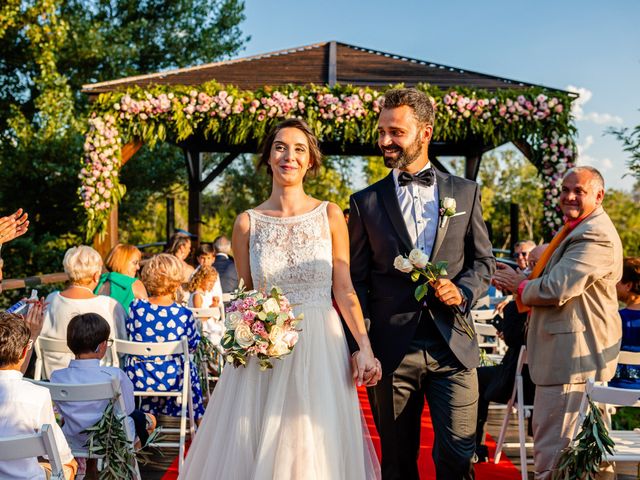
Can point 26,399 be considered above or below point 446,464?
above

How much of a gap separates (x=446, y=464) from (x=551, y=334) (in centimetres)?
108

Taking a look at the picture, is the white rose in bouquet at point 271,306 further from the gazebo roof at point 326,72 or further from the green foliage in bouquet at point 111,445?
the gazebo roof at point 326,72

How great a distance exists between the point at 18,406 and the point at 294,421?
1218mm

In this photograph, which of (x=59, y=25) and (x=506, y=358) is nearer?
(x=506, y=358)

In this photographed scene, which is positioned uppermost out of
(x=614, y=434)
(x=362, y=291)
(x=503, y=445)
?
(x=362, y=291)

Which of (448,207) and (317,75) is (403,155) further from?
(317,75)

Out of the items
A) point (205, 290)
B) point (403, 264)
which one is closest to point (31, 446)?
point (403, 264)

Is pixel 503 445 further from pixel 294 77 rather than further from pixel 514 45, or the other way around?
pixel 514 45

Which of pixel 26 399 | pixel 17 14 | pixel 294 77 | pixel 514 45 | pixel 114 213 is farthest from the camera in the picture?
pixel 514 45

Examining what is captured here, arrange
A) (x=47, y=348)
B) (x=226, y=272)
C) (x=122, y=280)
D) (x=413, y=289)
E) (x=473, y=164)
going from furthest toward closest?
1. (x=473, y=164)
2. (x=226, y=272)
3. (x=122, y=280)
4. (x=47, y=348)
5. (x=413, y=289)

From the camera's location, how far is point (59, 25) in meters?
15.3

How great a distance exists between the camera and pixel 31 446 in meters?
2.69

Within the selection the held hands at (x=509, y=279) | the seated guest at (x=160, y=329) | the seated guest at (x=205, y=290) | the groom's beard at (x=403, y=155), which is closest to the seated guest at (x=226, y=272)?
the seated guest at (x=205, y=290)

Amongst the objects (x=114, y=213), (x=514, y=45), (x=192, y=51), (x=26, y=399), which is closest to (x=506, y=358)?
(x=26, y=399)
